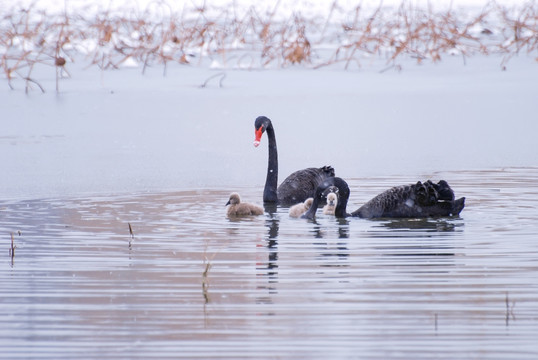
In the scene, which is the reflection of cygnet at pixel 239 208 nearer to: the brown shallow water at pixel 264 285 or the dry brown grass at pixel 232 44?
the brown shallow water at pixel 264 285

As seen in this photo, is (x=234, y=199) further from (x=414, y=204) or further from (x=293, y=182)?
(x=293, y=182)

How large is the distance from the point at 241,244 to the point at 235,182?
3.19 meters

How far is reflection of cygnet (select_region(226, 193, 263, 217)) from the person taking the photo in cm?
728

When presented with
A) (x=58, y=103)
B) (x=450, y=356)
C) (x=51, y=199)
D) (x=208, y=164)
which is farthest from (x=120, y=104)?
(x=450, y=356)

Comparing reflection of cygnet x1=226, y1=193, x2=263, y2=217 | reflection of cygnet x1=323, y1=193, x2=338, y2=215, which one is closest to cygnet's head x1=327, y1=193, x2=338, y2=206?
reflection of cygnet x1=323, y1=193, x2=338, y2=215

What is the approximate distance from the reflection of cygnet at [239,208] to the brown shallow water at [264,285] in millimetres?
115

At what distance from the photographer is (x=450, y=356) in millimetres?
3561

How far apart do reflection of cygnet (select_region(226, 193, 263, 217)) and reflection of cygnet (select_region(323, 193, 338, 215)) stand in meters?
0.53

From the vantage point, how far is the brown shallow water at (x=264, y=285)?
375cm

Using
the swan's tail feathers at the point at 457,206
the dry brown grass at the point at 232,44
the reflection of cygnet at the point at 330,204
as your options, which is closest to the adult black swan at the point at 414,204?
the swan's tail feathers at the point at 457,206

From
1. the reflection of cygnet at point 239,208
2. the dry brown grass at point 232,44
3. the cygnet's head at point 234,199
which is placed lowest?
the reflection of cygnet at point 239,208

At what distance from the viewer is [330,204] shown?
798cm

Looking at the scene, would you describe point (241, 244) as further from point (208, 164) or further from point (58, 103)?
point (58, 103)

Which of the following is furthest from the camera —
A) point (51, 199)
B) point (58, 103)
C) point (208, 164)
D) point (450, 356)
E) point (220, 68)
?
Result: point (220, 68)
